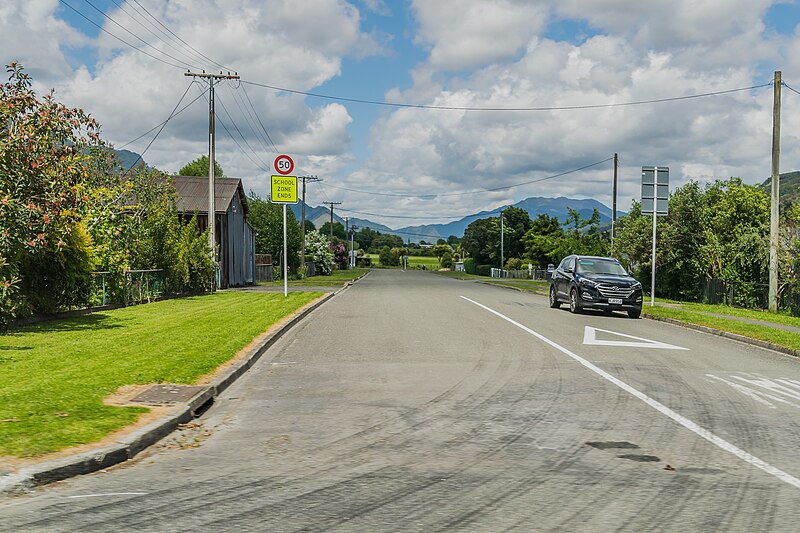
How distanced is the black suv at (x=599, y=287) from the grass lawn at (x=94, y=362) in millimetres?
8932

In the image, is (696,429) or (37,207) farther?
(37,207)

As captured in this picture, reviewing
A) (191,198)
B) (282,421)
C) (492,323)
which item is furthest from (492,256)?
(282,421)

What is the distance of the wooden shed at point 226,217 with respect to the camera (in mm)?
43562

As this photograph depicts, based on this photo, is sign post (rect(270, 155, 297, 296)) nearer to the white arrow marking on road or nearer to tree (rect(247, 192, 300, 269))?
the white arrow marking on road

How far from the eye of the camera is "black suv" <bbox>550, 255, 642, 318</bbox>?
2194 cm

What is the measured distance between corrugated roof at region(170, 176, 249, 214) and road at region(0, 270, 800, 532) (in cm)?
3412

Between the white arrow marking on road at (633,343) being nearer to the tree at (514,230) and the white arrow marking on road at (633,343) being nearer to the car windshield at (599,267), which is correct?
the car windshield at (599,267)

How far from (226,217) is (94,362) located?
114ft

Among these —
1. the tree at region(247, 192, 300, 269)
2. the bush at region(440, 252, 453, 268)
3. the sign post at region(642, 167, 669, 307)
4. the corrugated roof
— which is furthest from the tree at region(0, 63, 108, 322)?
the bush at region(440, 252, 453, 268)

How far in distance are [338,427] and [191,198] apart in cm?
4067

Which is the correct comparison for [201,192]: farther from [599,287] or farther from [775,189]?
[775,189]

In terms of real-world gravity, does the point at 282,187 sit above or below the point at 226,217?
above

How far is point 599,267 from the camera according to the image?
23703mm

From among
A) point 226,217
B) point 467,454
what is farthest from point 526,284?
point 467,454
